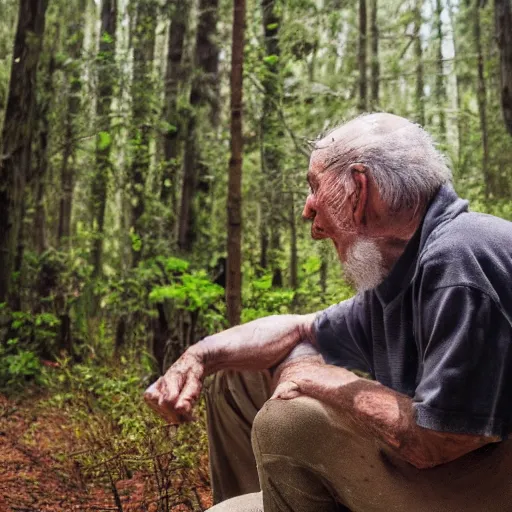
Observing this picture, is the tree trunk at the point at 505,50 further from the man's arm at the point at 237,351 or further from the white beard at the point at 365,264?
the white beard at the point at 365,264

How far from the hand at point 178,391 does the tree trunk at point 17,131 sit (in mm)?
5209

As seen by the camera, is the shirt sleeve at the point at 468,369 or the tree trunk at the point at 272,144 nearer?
the shirt sleeve at the point at 468,369

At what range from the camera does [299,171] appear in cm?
810

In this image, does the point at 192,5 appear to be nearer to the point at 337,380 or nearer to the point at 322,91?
the point at 322,91

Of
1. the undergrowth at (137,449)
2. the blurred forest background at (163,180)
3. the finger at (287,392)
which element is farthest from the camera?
the blurred forest background at (163,180)

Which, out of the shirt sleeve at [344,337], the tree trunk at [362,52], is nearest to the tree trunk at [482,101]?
the tree trunk at [362,52]

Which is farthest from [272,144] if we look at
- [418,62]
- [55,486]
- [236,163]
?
[55,486]

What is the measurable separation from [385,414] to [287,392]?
339 millimetres

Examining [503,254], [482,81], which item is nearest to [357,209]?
[503,254]

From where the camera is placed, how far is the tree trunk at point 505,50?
775 centimetres

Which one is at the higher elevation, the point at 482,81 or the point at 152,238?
the point at 482,81

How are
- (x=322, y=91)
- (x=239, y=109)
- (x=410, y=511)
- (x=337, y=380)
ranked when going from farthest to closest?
(x=322, y=91) < (x=239, y=109) < (x=337, y=380) < (x=410, y=511)

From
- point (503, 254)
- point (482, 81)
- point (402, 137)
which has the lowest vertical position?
point (503, 254)

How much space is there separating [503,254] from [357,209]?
56 centimetres
